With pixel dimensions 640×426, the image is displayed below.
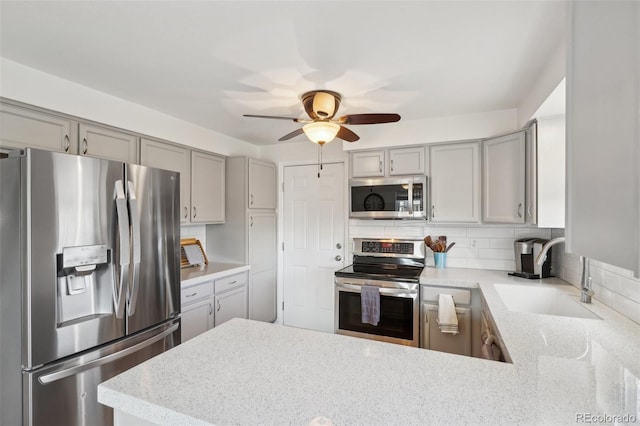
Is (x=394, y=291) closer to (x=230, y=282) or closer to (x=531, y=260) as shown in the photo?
(x=531, y=260)

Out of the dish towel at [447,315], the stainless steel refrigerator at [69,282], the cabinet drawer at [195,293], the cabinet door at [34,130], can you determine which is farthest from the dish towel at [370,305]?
the cabinet door at [34,130]

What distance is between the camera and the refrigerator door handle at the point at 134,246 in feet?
6.08

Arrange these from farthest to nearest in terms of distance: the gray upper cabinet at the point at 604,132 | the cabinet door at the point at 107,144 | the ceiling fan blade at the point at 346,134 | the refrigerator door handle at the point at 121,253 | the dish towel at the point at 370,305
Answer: the dish towel at the point at 370,305
the ceiling fan blade at the point at 346,134
the cabinet door at the point at 107,144
the refrigerator door handle at the point at 121,253
the gray upper cabinet at the point at 604,132

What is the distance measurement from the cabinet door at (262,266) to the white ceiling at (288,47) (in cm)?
144

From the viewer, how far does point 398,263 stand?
3.09 metres

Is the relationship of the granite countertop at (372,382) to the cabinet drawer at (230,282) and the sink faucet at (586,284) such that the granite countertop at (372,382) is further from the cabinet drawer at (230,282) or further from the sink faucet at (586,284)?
the cabinet drawer at (230,282)

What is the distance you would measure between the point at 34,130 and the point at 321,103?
1736mm

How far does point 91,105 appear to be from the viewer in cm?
221

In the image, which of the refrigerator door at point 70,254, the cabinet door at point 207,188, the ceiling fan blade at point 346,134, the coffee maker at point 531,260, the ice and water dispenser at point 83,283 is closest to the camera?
the refrigerator door at point 70,254

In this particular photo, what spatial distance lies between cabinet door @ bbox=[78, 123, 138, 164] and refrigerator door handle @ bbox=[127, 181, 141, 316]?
54 cm

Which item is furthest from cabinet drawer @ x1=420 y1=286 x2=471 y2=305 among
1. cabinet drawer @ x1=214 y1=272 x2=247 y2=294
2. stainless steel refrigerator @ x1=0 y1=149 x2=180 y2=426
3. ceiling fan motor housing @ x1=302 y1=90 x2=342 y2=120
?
stainless steel refrigerator @ x1=0 y1=149 x2=180 y2=426

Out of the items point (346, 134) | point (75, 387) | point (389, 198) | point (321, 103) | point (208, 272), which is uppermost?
point (321, 103)

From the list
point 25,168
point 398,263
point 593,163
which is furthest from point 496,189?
point 25,168

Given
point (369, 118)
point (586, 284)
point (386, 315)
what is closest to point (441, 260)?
point (386, 315)
